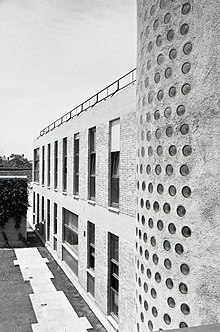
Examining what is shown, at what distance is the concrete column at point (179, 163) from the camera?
4262mm

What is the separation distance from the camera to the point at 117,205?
34.7 ft

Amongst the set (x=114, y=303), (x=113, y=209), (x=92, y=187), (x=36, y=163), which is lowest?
(x=114, y=303)

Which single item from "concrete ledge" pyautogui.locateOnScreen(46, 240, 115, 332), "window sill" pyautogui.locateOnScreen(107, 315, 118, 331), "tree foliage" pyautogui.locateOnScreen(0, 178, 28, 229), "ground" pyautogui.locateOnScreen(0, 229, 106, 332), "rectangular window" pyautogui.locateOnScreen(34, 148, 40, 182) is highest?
"rectangular window" pyautogui.locateOnScreen(34, 148, 40, 182)

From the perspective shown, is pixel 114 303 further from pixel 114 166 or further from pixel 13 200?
pixel 13 200

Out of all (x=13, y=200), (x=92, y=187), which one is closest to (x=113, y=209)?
(x=92, y=187)

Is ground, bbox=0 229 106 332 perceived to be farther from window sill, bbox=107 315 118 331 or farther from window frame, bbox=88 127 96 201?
window frame, bbox=88 127 96 201

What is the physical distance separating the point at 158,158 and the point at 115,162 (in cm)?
553

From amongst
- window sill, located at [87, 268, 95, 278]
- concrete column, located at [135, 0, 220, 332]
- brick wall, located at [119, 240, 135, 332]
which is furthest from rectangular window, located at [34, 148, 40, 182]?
concrete column, located at [135, 0, 220, 332]

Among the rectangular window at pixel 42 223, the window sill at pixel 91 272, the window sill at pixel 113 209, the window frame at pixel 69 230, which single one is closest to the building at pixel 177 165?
the window sill at pixel 113 209

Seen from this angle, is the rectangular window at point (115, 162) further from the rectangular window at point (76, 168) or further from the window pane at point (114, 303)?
the rectangular window at point (76, 168)

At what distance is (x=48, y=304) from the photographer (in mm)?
12648

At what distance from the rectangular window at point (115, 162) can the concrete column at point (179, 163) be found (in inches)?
180

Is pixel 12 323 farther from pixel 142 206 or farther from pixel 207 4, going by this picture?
pixel 207 4

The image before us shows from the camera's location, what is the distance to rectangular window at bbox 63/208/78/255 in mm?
15594
